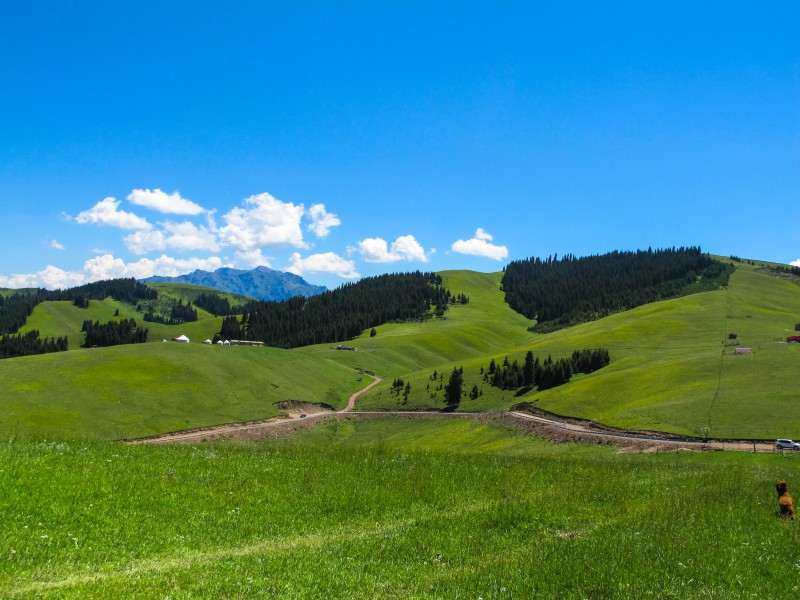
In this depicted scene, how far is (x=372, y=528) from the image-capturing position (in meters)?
18.6

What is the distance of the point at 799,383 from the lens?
233ft

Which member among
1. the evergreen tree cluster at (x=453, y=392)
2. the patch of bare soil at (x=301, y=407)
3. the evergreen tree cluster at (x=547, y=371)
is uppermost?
the evergreen tree cluster at (x=547, y=371)

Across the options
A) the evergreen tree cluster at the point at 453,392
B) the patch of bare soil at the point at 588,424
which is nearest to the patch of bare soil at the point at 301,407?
the evergreen tree cluster at the point at 453,392

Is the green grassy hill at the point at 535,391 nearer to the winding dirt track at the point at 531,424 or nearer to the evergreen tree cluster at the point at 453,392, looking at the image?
the evergreen tree cluster at the point at 453,392

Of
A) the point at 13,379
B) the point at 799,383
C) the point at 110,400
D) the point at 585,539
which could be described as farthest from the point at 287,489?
the point at 13,379

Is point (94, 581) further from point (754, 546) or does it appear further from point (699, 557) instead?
point (754, 546)

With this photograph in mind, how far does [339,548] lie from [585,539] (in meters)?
7.07

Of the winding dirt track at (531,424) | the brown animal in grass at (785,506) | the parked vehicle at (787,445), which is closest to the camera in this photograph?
the brown animal in grass at (785,506)

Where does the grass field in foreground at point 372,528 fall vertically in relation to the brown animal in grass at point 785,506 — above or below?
below

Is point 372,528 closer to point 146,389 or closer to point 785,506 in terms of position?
point 785,506

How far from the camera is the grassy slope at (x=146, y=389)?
283ft

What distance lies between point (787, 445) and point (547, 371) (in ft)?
231

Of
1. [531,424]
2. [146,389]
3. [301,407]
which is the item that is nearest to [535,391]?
[531,424]

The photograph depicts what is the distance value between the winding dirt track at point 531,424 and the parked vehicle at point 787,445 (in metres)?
0.69
